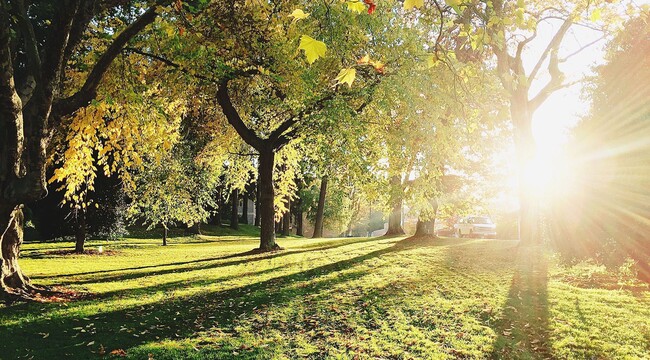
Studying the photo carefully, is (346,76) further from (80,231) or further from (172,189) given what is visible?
(172,189)

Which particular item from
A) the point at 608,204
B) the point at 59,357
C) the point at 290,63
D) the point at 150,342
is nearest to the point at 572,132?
the point at 608,204

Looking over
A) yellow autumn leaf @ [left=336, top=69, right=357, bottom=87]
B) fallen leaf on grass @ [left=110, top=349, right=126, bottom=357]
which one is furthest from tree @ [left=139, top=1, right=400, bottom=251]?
fallen leaf on grass @ [left=110, top=349, right=126, bottom=357]

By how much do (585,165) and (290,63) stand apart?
330 inches

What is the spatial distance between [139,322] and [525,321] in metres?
6.70

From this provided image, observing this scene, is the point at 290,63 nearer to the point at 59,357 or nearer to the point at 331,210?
the point at 59,357

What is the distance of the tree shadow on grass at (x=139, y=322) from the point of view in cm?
598

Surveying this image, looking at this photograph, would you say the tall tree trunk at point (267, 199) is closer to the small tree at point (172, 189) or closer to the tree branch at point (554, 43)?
the small tree at point (172, 189)

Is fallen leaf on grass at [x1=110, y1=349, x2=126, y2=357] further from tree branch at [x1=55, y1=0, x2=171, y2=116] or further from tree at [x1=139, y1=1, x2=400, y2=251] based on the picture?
tree at [x1=139, y1=1, x2=400, y2=251]

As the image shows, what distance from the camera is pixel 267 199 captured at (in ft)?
60.3

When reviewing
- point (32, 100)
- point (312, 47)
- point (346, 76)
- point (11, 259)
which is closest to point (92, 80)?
point (32, 100)

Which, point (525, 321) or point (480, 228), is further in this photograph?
point (480, 228)

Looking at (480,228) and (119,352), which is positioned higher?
(480,228)

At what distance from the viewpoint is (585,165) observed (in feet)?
29.8

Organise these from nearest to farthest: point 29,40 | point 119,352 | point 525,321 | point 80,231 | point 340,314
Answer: point 119,352
point 525,321
point 29,40
point 340,314
point 80,231
